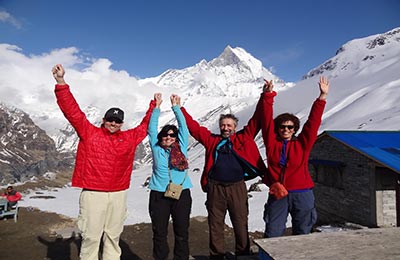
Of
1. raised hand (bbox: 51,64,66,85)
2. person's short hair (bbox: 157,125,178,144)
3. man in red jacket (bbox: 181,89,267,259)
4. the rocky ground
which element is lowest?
the rocky ground

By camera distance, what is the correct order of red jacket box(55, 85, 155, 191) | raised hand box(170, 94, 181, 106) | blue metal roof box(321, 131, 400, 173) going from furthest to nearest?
blue metal roof box(321, 131, 400, 173) → raised hand box(170, 94, 181, 106) → red jacket box(55, 85, 155, 191)

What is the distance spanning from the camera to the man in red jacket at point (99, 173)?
13.0 ft

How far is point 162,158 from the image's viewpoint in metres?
4.57

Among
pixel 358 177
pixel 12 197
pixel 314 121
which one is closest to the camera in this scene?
pixel 314 121

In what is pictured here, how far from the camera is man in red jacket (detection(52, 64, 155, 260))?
396 cm

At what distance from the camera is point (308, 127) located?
13.7 ft

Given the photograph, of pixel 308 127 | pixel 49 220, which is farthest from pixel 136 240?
pixel 308 127

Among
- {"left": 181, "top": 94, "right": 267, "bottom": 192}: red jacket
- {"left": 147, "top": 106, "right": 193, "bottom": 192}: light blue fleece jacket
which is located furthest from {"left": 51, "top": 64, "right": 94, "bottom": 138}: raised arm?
{"left": 181, "top": 94, "right": 267, "bottom": 192}: red jacket

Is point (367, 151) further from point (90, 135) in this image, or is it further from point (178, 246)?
point (90, 135)

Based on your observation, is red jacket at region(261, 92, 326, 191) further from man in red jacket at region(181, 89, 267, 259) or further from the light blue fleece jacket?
the light blue fleece jacket

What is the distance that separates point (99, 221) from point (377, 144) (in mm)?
12447

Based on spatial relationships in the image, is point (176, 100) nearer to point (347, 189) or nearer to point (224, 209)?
point (224, 209)

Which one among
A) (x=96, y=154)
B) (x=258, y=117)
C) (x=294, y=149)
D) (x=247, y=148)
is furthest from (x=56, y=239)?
(x=294, y=149)

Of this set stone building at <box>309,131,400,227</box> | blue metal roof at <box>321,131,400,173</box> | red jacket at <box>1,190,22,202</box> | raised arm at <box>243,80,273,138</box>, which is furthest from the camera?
red jacket at <box>1,190,22,202</box>
